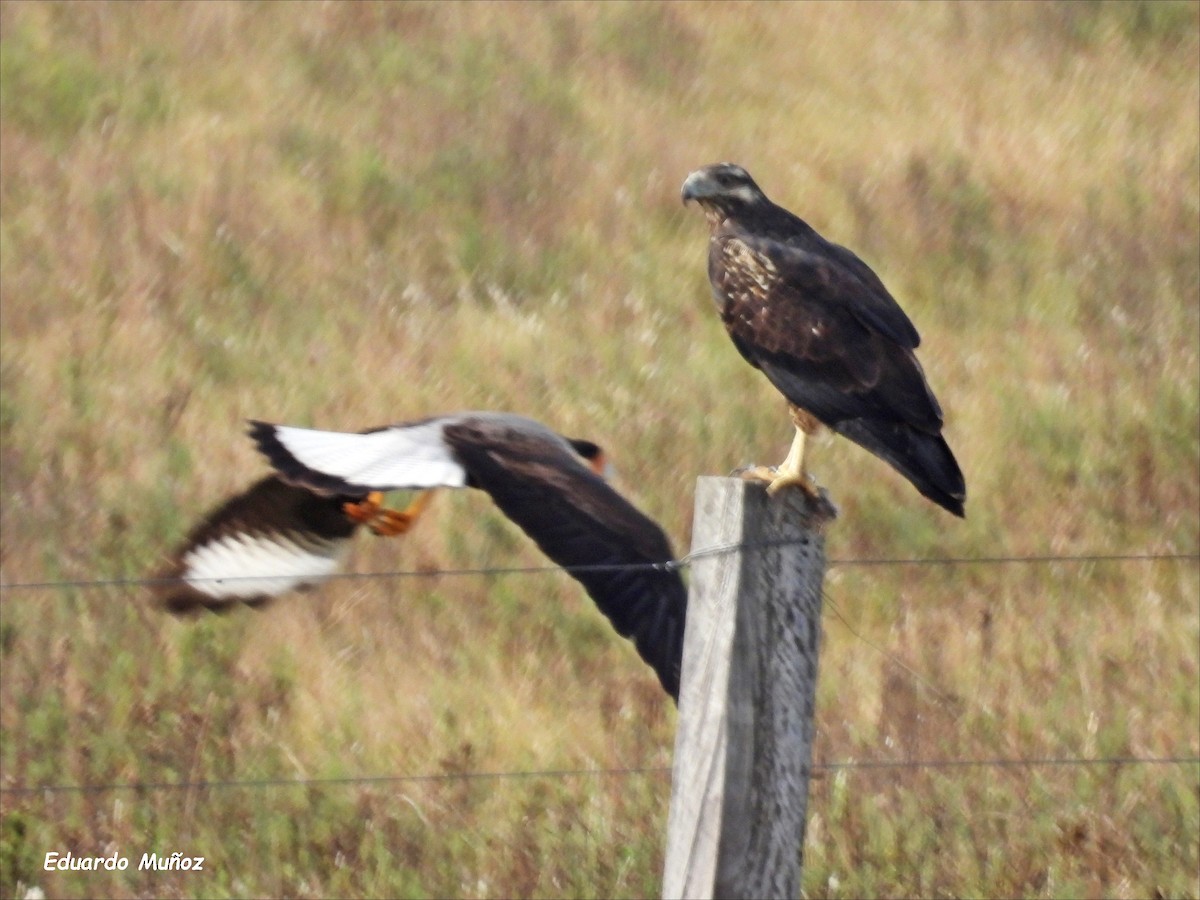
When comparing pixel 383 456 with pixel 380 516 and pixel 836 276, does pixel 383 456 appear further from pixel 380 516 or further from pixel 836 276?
pixel 836 276

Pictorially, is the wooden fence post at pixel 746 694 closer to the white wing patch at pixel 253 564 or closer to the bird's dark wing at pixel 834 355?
the bird's dark wing at pixel 834 355

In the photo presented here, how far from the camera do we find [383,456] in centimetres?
518

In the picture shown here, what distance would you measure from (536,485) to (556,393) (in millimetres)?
3111

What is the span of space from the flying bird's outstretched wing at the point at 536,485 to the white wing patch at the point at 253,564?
301 mm

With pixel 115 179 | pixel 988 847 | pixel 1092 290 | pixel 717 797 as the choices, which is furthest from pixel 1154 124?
pixel 717 797

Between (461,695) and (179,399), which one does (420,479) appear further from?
(179,399)

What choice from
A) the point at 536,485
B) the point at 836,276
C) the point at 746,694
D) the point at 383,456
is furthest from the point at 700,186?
the point at 746,694

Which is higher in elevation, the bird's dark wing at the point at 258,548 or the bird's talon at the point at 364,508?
the bird's talon at the point at 364,508

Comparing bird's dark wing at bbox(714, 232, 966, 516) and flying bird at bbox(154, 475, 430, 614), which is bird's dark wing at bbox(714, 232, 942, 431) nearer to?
bird's dark wing at bbox(714, 232, 966, 516)

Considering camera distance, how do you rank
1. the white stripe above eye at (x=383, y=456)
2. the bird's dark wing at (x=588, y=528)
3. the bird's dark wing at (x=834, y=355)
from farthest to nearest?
the white stripe above eye at (x=383, y=456) < the bird's dark wing at (x=588, y=528) < the bird's dark wing at (x=834, y=355)

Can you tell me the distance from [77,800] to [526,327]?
357 centimetres

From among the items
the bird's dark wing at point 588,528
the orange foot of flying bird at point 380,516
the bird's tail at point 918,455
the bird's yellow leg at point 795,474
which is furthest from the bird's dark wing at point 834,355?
the orange foot of flying bird at point 380,516

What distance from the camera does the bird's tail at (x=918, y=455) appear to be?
4180 mm

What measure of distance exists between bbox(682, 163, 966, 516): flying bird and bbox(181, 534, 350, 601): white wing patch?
1.45 m
